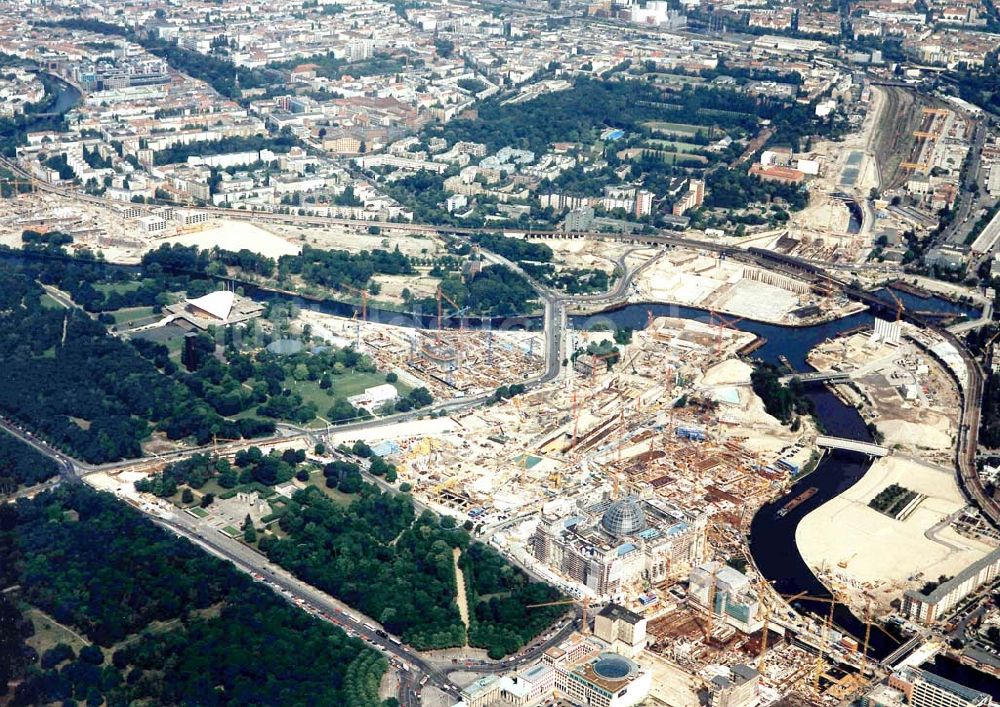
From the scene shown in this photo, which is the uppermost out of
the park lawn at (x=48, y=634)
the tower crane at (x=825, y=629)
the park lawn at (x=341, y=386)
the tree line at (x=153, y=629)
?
the tree line at (x=153, y=629)

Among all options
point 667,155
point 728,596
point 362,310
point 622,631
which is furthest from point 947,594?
point 667,155

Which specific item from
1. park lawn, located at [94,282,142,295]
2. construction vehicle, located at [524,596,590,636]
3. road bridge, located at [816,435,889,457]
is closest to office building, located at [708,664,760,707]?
construction vehicle, located at [524,596,590,636]

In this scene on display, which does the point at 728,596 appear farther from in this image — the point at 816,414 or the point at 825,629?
the point at 816,414

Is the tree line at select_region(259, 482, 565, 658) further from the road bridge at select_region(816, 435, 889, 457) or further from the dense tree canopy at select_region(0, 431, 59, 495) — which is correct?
the road bridge at select_region(816, 435, 889, 457)

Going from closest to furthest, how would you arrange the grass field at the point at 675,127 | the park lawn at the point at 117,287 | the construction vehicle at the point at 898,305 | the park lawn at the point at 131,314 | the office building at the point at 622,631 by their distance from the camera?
1. the office building at the point at 622,631
2. the park lawn at the point at 131,314
3. the construction vehicle at the point at 898,305
4. the park lawn at the point at 117,287
5. the grass field at the point at 675,127

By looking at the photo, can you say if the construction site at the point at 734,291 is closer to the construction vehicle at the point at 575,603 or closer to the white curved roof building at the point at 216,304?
the white curved roof building at the point at 216,304

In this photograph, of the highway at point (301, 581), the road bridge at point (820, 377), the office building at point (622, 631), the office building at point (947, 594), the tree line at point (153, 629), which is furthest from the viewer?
the road bridge at point (820, 377)

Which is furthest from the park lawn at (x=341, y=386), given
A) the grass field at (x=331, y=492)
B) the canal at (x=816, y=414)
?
the canal at (x=816, y=414)
